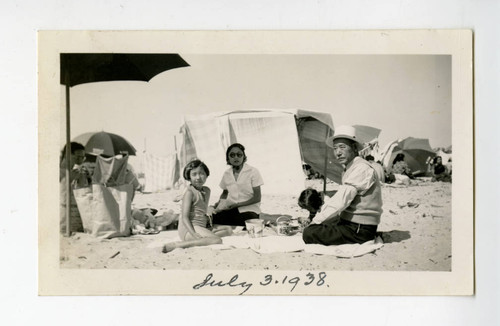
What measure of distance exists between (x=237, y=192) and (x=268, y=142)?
121mm

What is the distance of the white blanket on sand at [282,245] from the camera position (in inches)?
51.6

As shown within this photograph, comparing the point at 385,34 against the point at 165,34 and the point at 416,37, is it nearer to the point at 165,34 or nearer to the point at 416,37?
the point at 416,37

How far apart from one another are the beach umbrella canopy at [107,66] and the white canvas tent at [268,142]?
0.12 metres

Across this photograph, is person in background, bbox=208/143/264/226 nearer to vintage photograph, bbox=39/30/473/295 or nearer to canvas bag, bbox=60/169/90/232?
vintage photograph, bbox=39/30/473/295

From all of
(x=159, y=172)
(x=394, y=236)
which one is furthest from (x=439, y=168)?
(x=159, y=172)

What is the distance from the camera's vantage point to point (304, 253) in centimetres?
131

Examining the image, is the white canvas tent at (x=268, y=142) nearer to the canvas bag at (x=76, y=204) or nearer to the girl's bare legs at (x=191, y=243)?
the girl's bare legs at (x=191, y=243)

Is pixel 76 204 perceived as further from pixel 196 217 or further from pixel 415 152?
pixel 415 152

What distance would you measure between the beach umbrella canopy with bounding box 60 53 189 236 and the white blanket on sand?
309mm

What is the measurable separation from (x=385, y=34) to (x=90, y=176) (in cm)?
67

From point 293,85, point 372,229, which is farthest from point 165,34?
point 372,229

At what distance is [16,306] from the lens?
4.29ft

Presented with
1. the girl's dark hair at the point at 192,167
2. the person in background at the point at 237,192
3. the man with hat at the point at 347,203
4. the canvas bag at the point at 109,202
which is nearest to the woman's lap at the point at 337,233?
the man with hat at the point at 347,203

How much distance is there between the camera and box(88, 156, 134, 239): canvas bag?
1311mm
